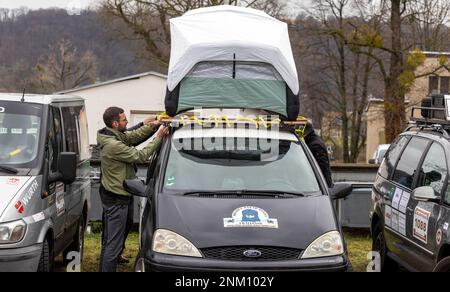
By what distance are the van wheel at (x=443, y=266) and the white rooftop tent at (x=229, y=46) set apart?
2618 mm

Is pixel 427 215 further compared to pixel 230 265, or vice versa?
pixel 427 215

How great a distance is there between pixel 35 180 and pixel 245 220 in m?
2.17

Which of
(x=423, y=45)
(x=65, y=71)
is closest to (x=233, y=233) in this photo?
(x=423, y=45)

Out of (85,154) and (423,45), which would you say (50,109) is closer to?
(85,154)

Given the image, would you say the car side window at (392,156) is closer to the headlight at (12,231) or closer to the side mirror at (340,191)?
the side mirror at (340,191)

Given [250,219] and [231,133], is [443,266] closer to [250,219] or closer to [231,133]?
[250,219]

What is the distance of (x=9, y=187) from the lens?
6.26 meters

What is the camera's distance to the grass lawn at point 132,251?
8.95m

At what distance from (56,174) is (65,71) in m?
55.0

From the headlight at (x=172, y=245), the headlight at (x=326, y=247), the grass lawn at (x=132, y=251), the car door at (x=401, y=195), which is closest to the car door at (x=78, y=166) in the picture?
the grass lawn at (x=132, y=251)

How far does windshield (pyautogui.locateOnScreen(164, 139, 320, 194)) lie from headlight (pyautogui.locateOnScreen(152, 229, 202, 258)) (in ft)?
2.20

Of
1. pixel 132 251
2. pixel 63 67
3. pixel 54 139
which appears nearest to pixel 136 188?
pixel 54 139

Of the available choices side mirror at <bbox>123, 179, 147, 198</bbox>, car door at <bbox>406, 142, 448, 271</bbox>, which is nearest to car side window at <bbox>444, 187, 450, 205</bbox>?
car door at <bbox>406, 142, 448, 271</bbox>

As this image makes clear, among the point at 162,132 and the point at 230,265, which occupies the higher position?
the point at 162,132
